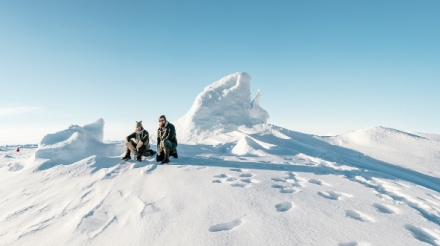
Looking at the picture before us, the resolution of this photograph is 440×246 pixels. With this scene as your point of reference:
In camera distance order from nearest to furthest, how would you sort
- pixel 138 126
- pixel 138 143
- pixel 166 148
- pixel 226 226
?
pixel 226 226 → pixel 166 148 → pixel 138 143 → pixel 138 126

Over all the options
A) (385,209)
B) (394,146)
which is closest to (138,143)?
(385,209)

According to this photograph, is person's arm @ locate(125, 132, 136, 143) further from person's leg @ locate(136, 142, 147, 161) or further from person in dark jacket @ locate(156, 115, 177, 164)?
person in dark jacket @ locate(156, 115, 177, 164)

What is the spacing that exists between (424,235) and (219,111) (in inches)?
565

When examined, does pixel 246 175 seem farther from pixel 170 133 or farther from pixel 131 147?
pixel 131 147

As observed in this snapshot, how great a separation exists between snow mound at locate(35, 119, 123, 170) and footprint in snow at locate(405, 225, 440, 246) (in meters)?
8.75

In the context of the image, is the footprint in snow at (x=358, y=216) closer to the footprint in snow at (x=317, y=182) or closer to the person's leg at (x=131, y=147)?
the footprint in snow at (x=317, y=182)

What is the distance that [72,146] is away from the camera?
902cm

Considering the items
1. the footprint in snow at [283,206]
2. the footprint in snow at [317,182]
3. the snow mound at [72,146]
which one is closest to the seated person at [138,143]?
the snow mound at [72,146]

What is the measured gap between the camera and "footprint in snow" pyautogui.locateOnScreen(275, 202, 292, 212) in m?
4.11

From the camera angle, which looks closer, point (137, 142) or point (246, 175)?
point (246, 175)

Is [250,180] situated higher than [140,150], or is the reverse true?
[140,150]

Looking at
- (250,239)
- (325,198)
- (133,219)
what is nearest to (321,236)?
(250,239)

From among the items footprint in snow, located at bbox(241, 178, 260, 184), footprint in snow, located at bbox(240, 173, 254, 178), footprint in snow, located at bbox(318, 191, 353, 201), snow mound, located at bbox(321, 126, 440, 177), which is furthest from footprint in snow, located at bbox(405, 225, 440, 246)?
snow mound, located at bbox(321, 126, 440, 177)

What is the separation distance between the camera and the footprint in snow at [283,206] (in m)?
4.11
